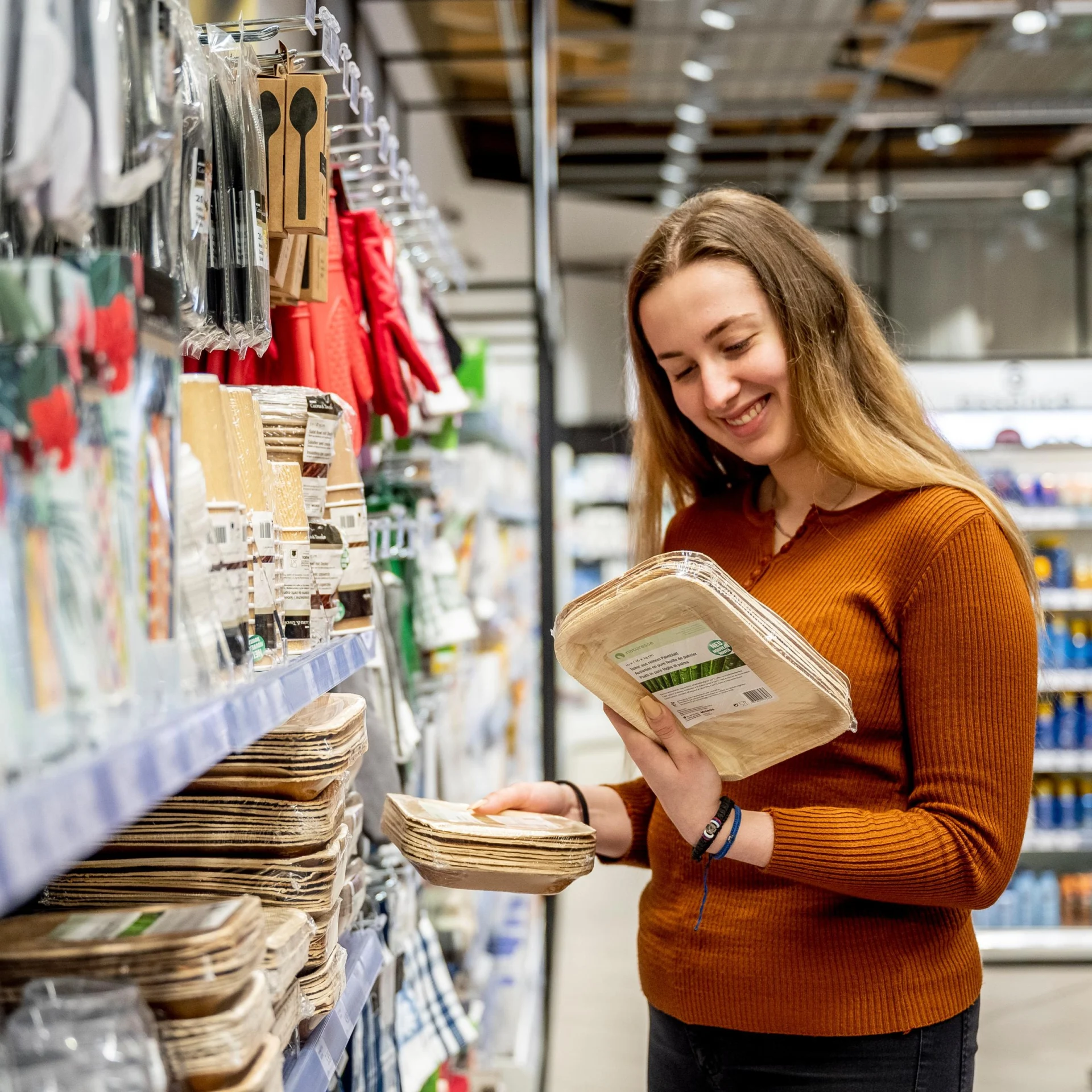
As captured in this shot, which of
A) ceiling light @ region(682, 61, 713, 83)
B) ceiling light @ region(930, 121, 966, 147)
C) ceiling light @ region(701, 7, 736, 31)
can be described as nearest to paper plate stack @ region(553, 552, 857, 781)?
ceiling light @ region(701, 7, 736, 31)

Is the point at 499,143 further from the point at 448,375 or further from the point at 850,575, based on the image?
the point at 850,575

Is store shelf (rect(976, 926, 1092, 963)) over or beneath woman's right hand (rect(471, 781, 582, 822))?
beneath

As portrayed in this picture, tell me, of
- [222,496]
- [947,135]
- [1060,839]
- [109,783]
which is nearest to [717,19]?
[947,135]

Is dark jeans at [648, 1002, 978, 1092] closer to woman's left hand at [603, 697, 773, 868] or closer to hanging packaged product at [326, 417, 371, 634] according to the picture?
woman's left hand at [603, 697, 773, 868]

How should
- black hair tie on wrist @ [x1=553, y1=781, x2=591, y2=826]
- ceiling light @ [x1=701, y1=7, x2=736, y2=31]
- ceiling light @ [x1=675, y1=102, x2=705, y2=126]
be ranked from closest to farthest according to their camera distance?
black hair tie on wrist @ [x1=553, y1=781, x2=591, y2=826]
ceiling light @ [x1=701, y1=7, x2=736, y2=31]
ceiling light @ [x1=675, y1=102, x2=705, y2=126]

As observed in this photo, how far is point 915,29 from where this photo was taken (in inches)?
290

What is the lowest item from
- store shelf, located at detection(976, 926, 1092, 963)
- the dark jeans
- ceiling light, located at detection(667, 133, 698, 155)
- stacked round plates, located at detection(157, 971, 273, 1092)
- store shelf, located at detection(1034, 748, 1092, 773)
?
store shelf, located at detection(976, 926, 1092, 963)

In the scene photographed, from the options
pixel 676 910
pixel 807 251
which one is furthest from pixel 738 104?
pixel 676 910

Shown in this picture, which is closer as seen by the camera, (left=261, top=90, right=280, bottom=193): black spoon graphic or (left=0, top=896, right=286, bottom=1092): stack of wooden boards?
(left=0, top=896, right=286, bottom=1092): stack of wooden boards

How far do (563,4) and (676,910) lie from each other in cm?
683

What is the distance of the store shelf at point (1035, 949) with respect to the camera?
5.41 m

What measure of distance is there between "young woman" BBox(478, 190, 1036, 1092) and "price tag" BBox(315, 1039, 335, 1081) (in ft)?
1.44

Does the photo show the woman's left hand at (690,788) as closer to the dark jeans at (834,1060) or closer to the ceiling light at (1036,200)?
the dark jeans at (834,1060)

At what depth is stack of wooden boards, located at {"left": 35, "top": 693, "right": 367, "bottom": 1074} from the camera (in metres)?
1.09
